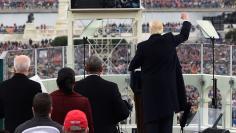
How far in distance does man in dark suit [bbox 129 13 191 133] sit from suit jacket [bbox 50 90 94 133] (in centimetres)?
113

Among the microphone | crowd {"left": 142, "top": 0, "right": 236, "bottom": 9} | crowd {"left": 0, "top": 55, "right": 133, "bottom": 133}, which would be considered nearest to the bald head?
the microphone

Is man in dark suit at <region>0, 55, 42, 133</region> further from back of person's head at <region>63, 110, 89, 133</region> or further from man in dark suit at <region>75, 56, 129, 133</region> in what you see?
back of person's head at <region>63, 110, 89, 133</region>

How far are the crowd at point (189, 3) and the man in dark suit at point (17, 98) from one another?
5682cm

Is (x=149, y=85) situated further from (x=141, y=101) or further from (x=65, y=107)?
(x=65, y=107)

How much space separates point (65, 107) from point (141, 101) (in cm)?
145

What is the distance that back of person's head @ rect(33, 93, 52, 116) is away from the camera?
5.02m

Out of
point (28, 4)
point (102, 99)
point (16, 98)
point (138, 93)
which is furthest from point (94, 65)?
point (28, 4)

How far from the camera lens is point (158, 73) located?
6.84 metres

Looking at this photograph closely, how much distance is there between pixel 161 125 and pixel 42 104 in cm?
219

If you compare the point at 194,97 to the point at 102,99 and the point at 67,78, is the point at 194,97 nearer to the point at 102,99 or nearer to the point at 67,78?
the point at 102,99

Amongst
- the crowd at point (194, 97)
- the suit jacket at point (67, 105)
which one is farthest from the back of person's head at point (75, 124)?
the crowd at point (194, 97)

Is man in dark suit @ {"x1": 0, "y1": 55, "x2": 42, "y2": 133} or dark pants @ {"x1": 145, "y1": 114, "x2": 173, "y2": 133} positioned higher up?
man in dark suit @ {"x1": 0, "y1": 55, "x2": 42, "y2": 133}

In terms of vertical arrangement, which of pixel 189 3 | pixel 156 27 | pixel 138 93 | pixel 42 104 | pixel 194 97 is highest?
pixel 189 3

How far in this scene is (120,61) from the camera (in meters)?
12.2
